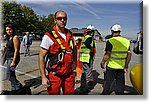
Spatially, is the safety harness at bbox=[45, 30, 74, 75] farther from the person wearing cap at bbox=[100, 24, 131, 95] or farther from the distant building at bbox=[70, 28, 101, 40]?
the person wearing cap at bbox=[100, 24, 131, 95]

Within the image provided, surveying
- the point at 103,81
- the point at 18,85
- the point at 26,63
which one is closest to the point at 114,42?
the point at 103,81

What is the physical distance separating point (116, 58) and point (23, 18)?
3.10 feet

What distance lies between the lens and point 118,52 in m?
2.26

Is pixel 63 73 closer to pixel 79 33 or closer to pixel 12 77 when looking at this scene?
pixel 79 33

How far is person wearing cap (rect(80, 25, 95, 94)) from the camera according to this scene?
2.39m

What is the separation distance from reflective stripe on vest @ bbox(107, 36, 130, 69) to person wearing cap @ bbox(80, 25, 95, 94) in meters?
0.21

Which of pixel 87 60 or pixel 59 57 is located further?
pixel 87 60

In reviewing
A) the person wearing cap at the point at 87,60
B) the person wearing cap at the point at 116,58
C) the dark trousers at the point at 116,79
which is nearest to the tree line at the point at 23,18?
the person wearing cap at the point at 87,60

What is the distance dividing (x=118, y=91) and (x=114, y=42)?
0.48m

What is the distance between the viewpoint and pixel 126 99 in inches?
90.8

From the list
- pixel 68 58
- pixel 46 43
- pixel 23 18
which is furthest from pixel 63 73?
pixel 23 18

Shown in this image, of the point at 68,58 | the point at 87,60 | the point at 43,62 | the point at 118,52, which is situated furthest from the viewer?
the point at 87,60

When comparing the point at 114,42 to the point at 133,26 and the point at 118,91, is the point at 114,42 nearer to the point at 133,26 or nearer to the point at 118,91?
the point at 133,26

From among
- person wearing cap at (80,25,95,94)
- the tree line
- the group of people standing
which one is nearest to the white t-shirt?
the group of people standing
